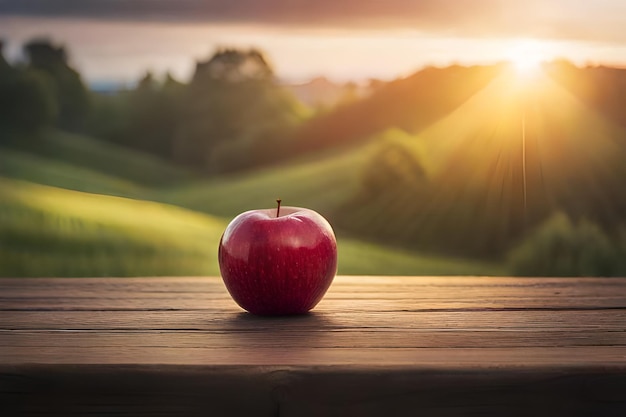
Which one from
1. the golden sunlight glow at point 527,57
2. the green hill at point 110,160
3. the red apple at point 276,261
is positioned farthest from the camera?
the green hill at point 110,160

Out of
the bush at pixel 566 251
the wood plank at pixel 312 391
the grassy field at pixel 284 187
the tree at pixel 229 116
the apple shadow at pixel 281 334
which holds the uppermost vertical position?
the tree at pixel 229 116

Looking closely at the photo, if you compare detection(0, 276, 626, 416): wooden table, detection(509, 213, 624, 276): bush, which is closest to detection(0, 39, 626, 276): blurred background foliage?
detection(509, 213, 624, 276): bush

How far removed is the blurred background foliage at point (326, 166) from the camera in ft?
9.34

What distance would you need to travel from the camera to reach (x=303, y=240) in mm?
1189

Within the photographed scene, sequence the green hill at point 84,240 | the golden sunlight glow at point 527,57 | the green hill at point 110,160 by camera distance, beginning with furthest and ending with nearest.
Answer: the green hill at point 110,160, the golden sunlight glow at point 527,57, the green hill at point 84,240

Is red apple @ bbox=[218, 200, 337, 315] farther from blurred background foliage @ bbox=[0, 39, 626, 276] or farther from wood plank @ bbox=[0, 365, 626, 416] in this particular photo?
blurred background foliage @ bbox=[0, 39, 626, 276]

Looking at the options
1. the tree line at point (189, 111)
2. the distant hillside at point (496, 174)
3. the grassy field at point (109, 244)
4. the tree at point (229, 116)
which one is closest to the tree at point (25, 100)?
the tree line at point (189, 111)

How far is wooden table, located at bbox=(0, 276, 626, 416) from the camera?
0.88 metres

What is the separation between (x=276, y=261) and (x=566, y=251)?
74.9 inches

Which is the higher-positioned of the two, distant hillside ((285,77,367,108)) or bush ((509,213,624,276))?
distant hillside ((285,77,367,108))

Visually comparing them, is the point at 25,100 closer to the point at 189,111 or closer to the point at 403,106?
the point at 189,111

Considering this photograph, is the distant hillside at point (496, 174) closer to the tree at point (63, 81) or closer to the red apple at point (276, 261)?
the tree at point (63, 81)

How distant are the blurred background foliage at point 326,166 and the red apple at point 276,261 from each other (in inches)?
66.1

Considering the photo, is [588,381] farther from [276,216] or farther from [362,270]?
[362,270]
